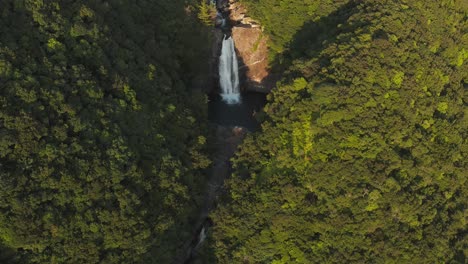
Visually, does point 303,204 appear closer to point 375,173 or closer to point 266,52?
point 375,173

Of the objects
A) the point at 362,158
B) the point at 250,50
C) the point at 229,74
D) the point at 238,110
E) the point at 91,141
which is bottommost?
the point at 238,110

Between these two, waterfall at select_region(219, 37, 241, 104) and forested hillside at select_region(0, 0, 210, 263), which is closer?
forested hillside at select_region(0, 0, 210, 263)

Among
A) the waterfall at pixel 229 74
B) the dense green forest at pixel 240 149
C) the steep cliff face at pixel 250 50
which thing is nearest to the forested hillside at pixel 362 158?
the dense green forest at pixel 240 149

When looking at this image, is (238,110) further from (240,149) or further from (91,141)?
(91,141)

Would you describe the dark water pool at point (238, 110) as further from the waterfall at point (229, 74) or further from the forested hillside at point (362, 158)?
the forested hillside at point (362, 158)

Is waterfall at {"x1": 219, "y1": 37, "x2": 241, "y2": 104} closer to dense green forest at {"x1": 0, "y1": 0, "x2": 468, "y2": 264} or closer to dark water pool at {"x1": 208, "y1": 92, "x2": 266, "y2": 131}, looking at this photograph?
dark water pool at {"x1": 208, "y1": 92, "x2": 266, "y2": 131}

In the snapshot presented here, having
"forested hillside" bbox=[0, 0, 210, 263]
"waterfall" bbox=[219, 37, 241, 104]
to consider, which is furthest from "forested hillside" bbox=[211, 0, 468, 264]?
"waterfall" bbox=[219, 37, 241, 104]

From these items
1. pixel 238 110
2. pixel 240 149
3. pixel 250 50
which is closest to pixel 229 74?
pixel 250 50
